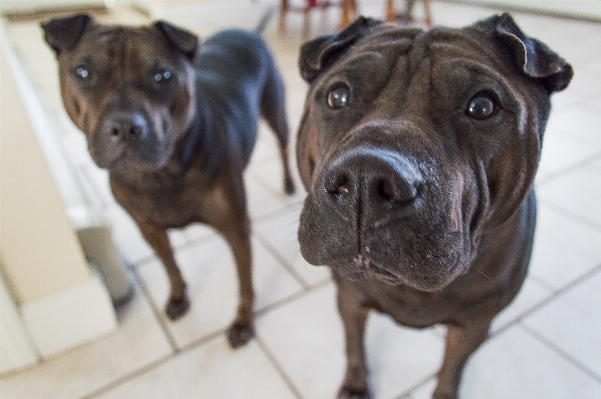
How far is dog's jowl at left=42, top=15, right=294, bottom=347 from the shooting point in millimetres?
1331

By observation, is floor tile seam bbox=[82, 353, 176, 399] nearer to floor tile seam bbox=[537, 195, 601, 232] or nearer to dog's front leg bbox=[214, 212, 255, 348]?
dog's front leg bbox=[214, 212, 255, 348]

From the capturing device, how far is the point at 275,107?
2309 millimetres

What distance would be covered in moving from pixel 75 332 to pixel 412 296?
1374mm

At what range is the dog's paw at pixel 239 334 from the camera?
174cm

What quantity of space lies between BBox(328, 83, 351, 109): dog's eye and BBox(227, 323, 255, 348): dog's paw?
3.59 ft

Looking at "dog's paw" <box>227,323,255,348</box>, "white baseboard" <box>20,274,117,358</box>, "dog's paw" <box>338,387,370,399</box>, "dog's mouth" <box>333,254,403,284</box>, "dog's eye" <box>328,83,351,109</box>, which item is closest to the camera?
"dog's mouth" <box>333,254,403,284</box>

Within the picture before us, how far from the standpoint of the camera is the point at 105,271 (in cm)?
184

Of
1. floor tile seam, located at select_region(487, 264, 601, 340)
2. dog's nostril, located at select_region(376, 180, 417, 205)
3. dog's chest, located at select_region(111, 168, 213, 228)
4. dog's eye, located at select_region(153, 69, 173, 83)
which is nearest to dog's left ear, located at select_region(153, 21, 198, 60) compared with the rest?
dog's eye, located at select_region(153, 69, 173, 83)

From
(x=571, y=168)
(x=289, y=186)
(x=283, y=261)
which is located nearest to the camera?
(x=283, y=261)

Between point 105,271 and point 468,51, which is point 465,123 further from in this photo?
point 105,271

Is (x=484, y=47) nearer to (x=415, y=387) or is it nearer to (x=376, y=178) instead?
(x=376, y=178)

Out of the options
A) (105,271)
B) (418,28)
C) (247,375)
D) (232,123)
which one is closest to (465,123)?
(418,28)

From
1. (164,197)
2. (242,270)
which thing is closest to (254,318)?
(242,270)

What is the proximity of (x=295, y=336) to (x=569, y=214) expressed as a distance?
173cm
